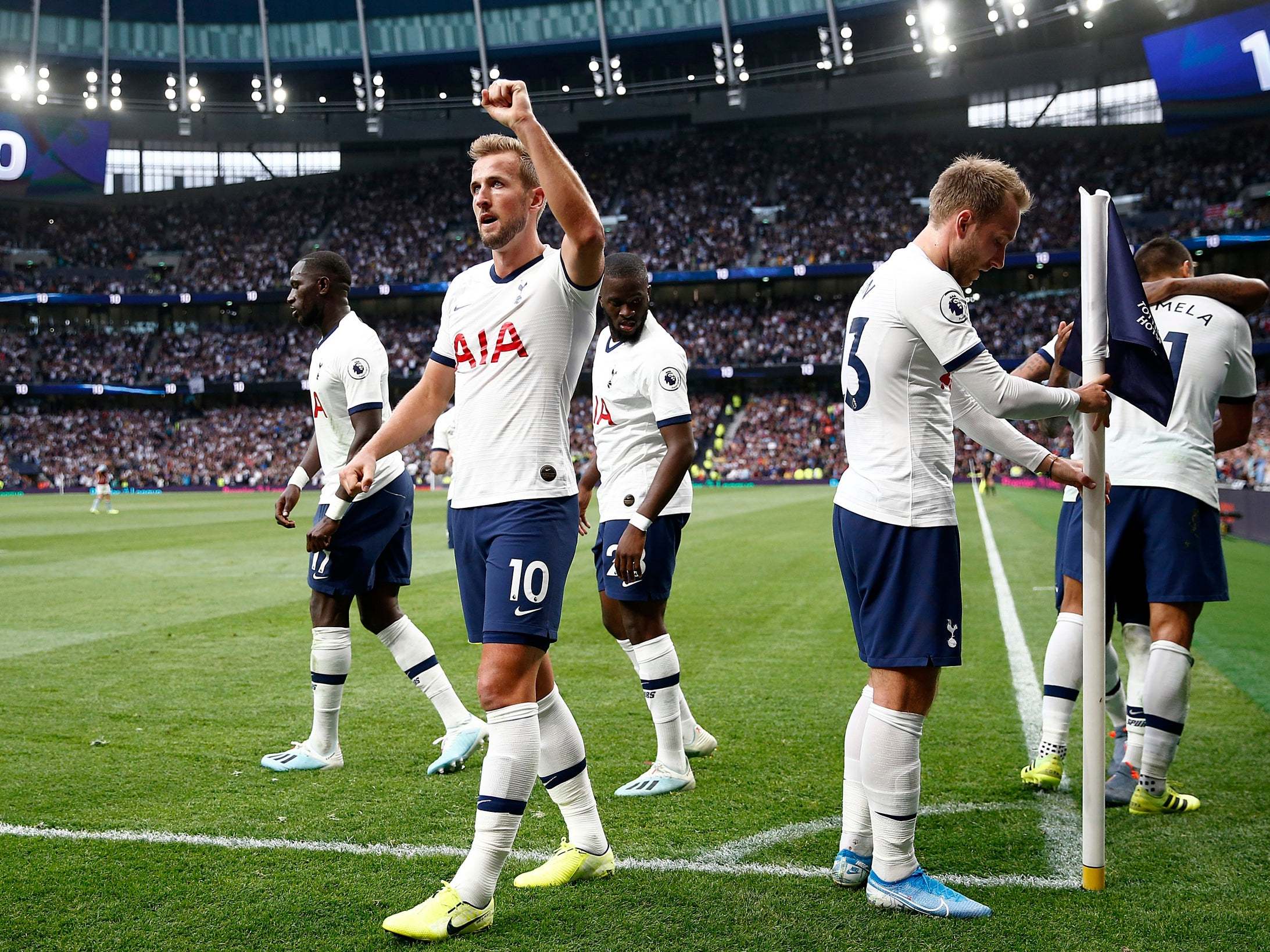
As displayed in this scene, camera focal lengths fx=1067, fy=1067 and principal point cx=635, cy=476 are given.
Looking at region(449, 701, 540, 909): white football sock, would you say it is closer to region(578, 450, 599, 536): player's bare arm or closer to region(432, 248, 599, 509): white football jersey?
region(432, 248, 599, 509): white football jersey

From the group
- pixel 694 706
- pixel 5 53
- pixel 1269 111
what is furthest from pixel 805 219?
pixel 694 706

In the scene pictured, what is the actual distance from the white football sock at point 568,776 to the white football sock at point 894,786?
99cm

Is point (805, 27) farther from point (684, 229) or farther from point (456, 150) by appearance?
point (456, 150)

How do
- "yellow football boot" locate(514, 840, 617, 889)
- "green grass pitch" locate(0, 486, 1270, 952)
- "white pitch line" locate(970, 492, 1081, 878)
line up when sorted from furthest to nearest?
"white pitch line" locate(970, 492, 1081, 878) < "yellow football boot" locate(514, 840, 617, 889) < "green grass pitch" locate(0, 486, 1270, 952)

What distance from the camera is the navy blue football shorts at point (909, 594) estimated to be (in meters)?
3.47

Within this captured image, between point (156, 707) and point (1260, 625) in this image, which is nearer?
point (156, 707)

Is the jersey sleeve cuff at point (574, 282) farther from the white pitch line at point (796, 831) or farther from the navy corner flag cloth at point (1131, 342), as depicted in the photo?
the white pitch line at point (796, 831)

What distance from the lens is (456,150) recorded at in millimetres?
60469

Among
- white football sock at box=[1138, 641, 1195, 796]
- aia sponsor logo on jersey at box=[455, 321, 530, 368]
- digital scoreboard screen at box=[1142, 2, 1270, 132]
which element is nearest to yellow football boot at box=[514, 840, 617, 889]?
aia sponsor logo on jersey at box=[455, 321, 530, 368]

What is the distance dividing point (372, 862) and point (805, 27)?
5038 cm

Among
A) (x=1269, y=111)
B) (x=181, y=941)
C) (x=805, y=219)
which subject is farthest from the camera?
(x=805, y=219)

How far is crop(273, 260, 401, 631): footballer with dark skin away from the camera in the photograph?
5250mm

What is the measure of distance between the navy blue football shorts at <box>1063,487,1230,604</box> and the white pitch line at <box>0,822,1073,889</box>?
146 centimetres

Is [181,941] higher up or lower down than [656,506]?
lower down
